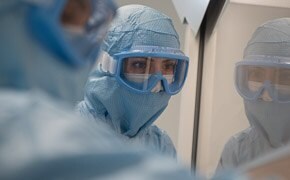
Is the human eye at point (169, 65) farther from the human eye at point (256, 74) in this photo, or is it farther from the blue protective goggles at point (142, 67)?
the human eye at point (256, 74)

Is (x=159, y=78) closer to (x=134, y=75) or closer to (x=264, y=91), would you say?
(x=134, y=75)

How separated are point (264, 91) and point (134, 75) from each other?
0.44 m

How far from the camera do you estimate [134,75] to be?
1386 mm

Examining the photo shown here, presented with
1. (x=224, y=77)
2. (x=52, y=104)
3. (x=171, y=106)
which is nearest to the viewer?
(x=52, y=104)

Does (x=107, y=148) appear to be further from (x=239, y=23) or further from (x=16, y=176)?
(x=239, y=23)

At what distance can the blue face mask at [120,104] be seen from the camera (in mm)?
1395

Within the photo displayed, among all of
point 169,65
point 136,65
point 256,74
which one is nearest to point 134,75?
point 136,65

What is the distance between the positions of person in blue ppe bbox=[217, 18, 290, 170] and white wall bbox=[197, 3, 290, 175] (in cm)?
14

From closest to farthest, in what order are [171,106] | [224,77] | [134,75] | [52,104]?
[52,104], [134,75], [224,77], [171,106]

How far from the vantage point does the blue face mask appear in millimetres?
1395

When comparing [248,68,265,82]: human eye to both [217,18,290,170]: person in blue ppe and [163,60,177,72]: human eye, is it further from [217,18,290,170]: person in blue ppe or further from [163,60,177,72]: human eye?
[163,60,177,72]: human eye

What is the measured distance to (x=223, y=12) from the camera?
1829 mm

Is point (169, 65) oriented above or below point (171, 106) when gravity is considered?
above

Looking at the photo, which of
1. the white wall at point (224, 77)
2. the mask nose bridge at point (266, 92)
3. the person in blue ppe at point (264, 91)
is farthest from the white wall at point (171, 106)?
the mask nose bridge at point (266, 92)
